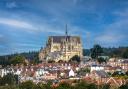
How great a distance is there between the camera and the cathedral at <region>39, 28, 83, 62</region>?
132m

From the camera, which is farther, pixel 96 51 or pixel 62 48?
pixel 62 48

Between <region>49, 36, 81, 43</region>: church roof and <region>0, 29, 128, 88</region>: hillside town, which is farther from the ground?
<region>49, 36, 81, 43</region>: church roof

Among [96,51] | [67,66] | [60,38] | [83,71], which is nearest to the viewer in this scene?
[83,71]

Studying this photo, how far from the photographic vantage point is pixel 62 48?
13825cm

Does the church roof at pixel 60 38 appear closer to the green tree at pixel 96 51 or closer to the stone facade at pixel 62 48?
the stone facade at pixel 62 48

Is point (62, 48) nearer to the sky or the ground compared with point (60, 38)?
nearer to the ground

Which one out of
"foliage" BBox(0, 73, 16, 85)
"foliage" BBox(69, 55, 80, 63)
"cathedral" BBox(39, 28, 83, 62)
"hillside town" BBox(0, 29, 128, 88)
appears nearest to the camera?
"hillside town" BBox(0, 29, 128, 88)

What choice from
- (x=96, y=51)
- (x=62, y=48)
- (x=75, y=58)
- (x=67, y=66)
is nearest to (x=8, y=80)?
(x=67, y=66)

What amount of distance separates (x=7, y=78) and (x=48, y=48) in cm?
5570

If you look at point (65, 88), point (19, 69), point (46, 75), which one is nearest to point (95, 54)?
point (19, 69)

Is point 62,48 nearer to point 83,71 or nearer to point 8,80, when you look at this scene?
point 83,71

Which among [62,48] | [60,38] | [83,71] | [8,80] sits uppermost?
[60,38]

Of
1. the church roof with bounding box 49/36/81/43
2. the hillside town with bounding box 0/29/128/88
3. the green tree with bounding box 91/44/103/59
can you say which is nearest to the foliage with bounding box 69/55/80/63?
the hillside town with bounding box 0/29/128/88

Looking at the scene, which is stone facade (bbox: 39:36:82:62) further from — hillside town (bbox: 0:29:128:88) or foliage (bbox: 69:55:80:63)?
foliage (bbox: 69:55:80:63)
